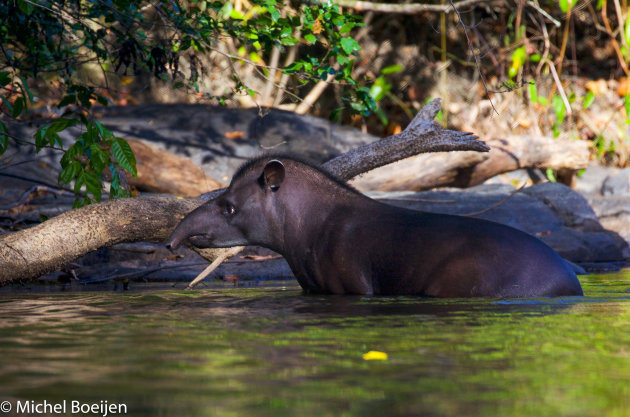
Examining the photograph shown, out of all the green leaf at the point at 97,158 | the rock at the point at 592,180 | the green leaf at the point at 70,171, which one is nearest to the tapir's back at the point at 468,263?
the green leaf at the point at 97,158

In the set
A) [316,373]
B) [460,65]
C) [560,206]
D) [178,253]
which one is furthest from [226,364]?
[460,65]

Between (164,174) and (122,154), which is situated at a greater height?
(164,174)

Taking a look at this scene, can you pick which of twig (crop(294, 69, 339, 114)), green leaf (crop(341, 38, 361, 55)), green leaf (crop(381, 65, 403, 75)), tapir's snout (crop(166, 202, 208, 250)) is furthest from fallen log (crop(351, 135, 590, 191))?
tapir's snout (crop(166, 202, 208, 250))

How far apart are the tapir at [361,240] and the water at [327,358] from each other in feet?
1.28

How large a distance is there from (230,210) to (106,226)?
2.97ft

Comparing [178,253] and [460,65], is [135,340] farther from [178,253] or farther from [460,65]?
[460,65]

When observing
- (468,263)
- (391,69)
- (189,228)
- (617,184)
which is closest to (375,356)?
(468,263)

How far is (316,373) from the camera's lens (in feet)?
8.97

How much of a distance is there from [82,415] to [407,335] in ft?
5.54

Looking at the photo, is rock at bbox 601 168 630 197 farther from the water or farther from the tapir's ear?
the water

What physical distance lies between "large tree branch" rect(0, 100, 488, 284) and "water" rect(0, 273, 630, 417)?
97cm

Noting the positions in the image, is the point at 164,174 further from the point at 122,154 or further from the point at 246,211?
the point at 122,154

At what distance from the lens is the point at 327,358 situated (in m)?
3.02

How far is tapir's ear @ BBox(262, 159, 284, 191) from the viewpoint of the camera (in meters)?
6.12
